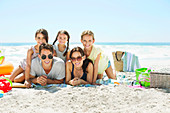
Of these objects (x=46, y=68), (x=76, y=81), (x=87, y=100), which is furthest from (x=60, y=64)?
(x=87, y=100)

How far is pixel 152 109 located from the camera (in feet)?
7.57

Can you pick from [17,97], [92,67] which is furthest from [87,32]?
[17,97]

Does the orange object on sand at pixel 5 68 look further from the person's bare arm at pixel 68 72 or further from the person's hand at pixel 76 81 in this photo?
the person's hand at pixel 76 81

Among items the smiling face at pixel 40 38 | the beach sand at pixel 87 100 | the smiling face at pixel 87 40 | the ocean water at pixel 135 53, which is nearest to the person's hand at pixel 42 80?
the beach sand at pixel 87 100

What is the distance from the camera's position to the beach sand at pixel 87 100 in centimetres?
238

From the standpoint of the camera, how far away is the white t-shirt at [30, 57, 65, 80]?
369cm

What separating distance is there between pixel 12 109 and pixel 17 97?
1.69ft

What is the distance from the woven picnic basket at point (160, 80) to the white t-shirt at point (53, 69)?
1.79 metres

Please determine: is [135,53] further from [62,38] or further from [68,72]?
[68,72]

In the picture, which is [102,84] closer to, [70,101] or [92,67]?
[92,67]

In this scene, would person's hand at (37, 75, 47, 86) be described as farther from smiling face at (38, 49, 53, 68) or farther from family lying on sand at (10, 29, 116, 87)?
smiling face at (38, 49, 53, 68)

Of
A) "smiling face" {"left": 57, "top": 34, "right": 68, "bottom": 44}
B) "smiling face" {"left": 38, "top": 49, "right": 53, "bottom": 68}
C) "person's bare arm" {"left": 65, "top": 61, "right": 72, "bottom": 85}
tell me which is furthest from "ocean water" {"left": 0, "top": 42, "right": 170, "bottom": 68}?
"person's bare arm" {"left": 65, "top": 61, "right": 72, "bottom": 85}

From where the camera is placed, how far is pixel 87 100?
2758 mm

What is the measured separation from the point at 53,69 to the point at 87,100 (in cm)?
124
